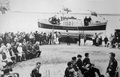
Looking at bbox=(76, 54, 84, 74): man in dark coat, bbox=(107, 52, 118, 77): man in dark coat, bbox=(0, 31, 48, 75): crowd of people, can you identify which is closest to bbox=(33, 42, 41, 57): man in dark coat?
bbox=(0, 31, 48, 75): crowd of people

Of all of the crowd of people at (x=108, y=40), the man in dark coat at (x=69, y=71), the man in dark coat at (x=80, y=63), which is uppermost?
the crowd of people at (x=108, y=40)

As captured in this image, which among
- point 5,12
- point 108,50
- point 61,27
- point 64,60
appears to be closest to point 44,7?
point 61,27

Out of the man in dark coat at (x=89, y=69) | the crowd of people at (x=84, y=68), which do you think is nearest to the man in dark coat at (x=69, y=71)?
the crowd of people at (x=84, y=68)

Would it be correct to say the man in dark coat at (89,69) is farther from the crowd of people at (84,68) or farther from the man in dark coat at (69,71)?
the man in dark coat at (69,71)

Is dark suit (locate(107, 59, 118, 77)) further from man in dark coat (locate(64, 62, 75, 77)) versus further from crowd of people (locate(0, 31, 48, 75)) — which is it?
crowd of people (locate(0, 31, 48, 75))

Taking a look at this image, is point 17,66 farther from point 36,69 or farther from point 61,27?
point 61,27

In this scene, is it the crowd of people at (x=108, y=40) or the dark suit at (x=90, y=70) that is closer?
the dark suit at (x=90, y=70)
